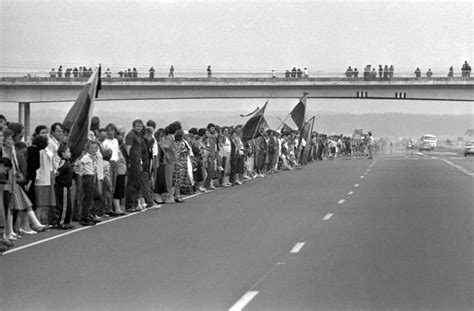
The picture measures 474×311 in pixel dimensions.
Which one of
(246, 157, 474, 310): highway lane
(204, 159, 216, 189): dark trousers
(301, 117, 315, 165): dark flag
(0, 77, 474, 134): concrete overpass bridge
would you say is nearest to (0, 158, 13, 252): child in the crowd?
(246, 157, 474, 310): highway lane

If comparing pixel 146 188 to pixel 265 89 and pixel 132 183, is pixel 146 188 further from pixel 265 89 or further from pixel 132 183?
pixel 265 89

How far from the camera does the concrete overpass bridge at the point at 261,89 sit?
8012 centimetres

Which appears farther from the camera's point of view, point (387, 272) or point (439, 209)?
point (439, 209)

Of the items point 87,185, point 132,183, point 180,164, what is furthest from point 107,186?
point 180,164

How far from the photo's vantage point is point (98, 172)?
688 inches

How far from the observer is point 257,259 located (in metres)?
12.2

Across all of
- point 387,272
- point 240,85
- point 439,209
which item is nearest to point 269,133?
point 439,209

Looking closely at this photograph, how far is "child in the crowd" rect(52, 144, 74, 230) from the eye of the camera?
52.9 ft

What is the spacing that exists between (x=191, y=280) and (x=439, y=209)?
11.2 meters

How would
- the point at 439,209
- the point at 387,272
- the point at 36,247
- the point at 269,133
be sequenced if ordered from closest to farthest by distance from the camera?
the point at 387,272
the point at 36,247
the point at 439,209
the point at 269,133

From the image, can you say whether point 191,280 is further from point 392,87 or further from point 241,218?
point 392,87

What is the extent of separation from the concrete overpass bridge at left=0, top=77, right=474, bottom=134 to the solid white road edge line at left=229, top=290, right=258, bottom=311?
232 ft

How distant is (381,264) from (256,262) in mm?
1522

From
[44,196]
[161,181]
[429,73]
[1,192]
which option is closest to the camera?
[1,192]
